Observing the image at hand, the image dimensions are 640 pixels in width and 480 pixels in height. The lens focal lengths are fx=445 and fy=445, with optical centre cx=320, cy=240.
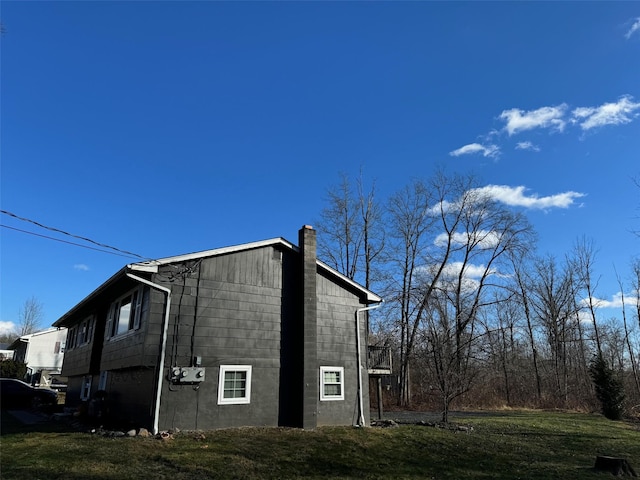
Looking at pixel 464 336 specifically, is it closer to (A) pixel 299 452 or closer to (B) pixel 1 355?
(A) pixel 299 452

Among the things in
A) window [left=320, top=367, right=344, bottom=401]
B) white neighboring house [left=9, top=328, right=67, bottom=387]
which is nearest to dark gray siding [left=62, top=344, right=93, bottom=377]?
window [left=320, top=367, right=344, bottom=401]

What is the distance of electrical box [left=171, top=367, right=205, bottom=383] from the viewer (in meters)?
11.7

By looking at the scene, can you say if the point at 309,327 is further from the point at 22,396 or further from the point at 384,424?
the point at 22,396

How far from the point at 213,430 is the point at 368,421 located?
5.48m

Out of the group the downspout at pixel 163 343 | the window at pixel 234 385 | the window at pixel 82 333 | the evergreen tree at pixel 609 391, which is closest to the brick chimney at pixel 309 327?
the window at pixel 234 385

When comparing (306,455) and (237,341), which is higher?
(237,341)

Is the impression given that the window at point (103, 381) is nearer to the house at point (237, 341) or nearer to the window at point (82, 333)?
the house at point (237, 341)

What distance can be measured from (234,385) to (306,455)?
3.52m

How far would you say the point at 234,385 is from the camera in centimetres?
1277

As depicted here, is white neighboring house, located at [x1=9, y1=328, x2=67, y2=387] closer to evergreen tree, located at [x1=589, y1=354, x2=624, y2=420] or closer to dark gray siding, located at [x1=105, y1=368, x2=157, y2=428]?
dark gray siding, located at [x1=105, y1=368, x2=157, y2=428]

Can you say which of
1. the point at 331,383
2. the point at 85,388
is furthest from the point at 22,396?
the point at 331,383

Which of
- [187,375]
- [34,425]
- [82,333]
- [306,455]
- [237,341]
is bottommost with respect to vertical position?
[306,455]

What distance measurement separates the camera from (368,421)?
14930mm

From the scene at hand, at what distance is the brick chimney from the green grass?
0.76 m
